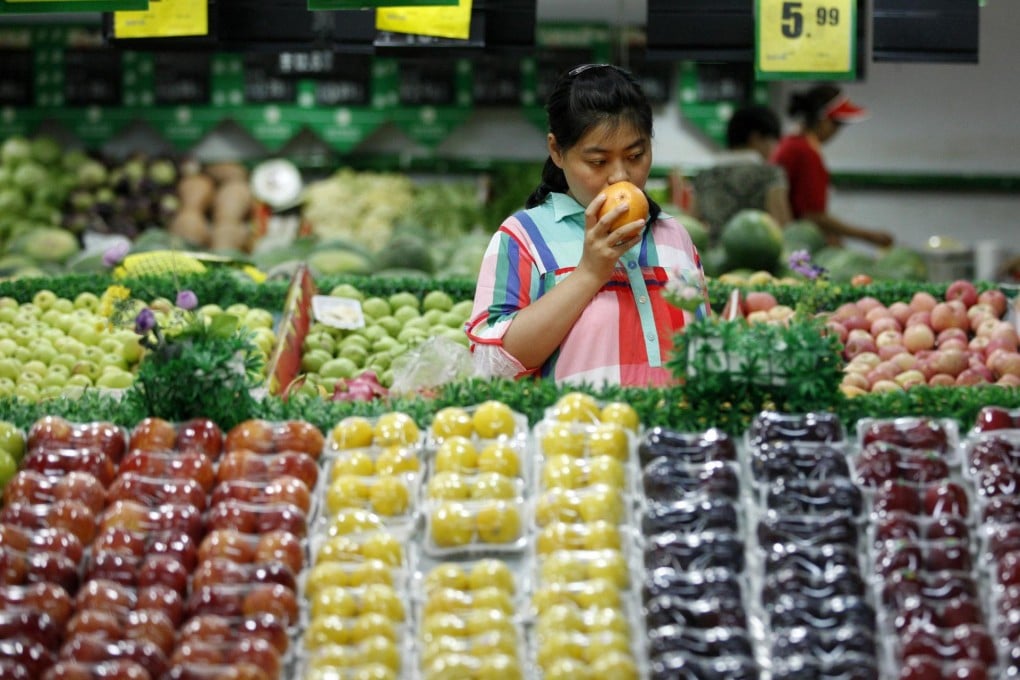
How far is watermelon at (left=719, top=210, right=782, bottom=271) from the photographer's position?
723cm

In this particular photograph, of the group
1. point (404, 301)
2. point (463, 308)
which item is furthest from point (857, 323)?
point (404, 301)

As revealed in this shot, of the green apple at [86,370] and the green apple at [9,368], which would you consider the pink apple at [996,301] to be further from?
the green apple at [9,368]

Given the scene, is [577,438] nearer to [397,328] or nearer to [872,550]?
[872,550]

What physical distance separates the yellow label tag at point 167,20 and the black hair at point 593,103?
2645mm

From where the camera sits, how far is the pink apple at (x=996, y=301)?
18.7ft

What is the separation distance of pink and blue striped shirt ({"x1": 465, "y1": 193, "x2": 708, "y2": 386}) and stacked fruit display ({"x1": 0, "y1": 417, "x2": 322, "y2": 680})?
1.99ft

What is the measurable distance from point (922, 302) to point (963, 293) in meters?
0.18

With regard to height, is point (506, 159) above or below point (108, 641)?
above

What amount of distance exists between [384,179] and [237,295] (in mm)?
4346

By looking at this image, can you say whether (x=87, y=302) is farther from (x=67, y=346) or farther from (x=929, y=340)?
(x=929, y=340)

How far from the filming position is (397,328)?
5812mm

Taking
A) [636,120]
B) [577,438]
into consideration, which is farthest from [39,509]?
[636,120]

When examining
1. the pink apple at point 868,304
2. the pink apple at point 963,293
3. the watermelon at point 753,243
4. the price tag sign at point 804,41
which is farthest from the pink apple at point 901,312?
the watermelon at point 753,243

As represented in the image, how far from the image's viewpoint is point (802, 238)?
815 cm
